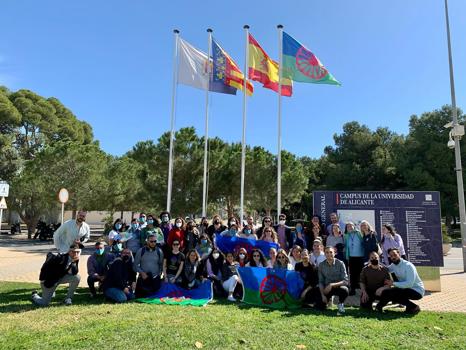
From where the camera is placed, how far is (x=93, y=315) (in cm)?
627

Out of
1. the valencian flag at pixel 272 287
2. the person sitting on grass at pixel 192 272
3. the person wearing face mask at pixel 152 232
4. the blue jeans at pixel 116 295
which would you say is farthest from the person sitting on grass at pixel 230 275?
the blue jeans at pixel 116 295

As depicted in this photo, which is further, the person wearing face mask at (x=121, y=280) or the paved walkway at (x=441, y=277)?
the paved walkway at (x=441, y=277)

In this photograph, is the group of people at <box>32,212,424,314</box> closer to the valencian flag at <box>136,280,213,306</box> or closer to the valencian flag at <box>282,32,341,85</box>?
the valencian flag at <box>136,280,213,306</box>

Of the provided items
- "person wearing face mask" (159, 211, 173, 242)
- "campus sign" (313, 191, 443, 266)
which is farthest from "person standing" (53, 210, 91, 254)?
"campus sign" (313, 191, 443, 266)

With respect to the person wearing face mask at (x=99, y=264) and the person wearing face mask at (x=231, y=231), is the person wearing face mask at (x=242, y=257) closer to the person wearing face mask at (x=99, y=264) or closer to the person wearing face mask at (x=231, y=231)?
the person wearing face mask at (x=231, y=231)

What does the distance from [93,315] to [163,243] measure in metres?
2.88

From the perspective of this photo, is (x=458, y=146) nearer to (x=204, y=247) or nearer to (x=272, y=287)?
(x=272, y=287)

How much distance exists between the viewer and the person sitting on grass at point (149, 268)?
26.1 feet

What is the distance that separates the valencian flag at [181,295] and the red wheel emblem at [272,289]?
1.15 metres

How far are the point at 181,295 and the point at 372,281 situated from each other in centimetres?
395

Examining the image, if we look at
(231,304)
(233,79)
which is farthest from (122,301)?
(233,79)

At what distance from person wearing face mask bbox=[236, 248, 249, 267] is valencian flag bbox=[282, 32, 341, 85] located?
762cm

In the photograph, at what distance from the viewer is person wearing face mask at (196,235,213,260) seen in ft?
28.9

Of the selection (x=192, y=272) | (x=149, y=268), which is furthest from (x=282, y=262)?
(x=149, y=268)
